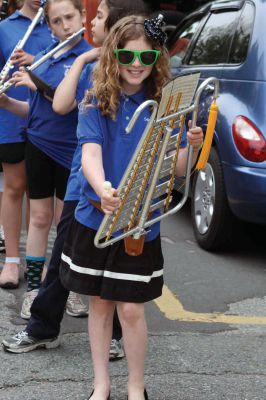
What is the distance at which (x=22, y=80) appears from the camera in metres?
4.24

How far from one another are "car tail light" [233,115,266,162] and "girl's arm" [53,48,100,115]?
1837 mm

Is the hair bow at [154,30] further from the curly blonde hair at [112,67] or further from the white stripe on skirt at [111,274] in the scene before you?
the white stripe on skirt at [111,274]

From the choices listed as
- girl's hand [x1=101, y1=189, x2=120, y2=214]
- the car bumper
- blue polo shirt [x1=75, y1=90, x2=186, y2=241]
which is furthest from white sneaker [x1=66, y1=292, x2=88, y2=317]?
girl's hand [x1=101, y1=189, x2=120, y2=214]

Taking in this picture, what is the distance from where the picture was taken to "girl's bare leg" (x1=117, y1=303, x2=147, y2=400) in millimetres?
3260

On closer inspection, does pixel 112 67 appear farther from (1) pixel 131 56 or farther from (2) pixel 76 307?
(2) pixel 76 307

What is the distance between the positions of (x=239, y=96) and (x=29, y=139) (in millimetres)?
1808

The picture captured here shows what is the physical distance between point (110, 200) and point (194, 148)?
0.45 meters

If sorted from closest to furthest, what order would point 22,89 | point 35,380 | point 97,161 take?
point 97,161 → point 35,380 → point 22,89

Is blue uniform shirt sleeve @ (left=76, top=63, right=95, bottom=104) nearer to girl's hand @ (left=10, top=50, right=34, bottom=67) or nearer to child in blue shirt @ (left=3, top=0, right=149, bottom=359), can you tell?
child in blue shirt @ (left=3, top=0, right=149, bottom=359)

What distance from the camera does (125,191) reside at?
2.91 meters

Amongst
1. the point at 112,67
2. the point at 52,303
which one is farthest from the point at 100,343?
the point at 112,67

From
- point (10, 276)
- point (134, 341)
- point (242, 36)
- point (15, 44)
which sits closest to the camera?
point (134, 341)

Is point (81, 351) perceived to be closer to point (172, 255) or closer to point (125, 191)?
point (125, 191)

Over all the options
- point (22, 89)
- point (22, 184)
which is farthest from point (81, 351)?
point (22, 89)
